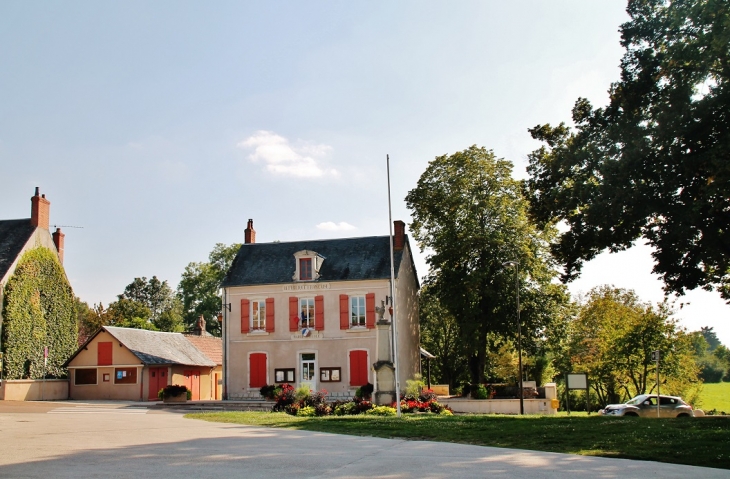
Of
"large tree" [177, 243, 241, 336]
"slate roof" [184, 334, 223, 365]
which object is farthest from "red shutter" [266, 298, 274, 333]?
"large tree" [177, 243, 241, 336]

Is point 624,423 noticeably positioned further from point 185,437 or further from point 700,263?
point 185,437

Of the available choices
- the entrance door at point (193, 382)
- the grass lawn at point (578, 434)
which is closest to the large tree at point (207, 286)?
the entrance door at point (193, 382)

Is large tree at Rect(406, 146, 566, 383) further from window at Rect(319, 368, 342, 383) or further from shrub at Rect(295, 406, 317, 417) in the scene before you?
shrub at Rect(295, 406, 317, 417)

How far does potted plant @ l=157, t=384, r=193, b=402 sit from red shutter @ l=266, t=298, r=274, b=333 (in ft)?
19.3

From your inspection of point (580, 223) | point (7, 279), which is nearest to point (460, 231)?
point (580, 223)

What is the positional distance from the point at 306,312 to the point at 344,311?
217 cm

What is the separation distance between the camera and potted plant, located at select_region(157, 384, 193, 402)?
34031mm

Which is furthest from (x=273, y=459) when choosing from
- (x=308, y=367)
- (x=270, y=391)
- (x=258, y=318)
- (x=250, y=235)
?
(x=250, y=235)

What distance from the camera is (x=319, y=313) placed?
3762 cm

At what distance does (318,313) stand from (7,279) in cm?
1650

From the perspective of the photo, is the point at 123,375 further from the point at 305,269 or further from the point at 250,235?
the point at 305,269

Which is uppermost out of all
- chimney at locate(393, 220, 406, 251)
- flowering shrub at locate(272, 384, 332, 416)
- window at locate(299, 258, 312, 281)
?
chimney at locate(393, 220, 406, 251)

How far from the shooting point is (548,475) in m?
10.5

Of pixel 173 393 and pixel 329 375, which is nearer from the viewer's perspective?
pixel 173 393
